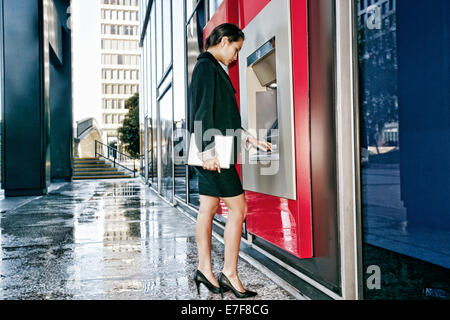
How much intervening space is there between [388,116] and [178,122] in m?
5.14

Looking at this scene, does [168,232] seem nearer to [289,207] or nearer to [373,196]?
[289,207]

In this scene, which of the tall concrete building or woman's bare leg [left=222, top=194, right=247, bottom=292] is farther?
the tall concrete building

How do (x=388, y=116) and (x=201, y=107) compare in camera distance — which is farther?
(x=201, y=107)

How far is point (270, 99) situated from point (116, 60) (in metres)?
74.2

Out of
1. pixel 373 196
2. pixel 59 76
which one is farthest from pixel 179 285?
pixel 59 76

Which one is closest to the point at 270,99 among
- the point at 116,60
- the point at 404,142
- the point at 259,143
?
the point at 259,143

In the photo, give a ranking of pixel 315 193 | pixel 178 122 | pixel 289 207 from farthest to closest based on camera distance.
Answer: pixel 178 122 < pixel 289 207 < pixel 315 193

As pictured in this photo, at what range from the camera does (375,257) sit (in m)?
1.92

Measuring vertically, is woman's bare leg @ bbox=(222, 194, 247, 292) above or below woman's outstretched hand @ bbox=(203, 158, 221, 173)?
below

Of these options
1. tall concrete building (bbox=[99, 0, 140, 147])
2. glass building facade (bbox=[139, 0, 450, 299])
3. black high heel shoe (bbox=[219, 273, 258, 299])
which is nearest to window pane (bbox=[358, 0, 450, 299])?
glass building facade (bbox=[139, 0, 450, 299])

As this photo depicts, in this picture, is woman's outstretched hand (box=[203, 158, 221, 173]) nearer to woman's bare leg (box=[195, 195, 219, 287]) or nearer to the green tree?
woman's bare leg (box=[195, 195, 219, 287])

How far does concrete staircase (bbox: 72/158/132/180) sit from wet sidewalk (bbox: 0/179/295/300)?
11288 mm

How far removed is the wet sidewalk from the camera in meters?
2.35

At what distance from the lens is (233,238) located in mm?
2164
